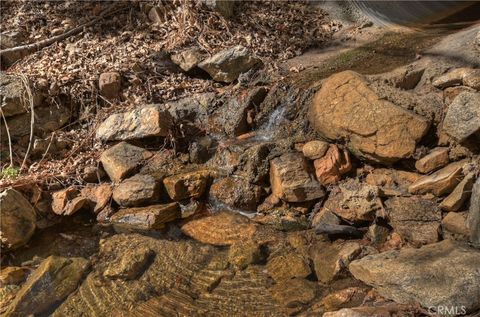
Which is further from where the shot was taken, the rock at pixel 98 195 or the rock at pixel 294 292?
the rock at pixel 98 195

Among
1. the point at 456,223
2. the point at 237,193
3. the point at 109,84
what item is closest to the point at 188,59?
the point at 109,84

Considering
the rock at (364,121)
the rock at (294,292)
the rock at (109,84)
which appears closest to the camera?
the rock at (294,292)

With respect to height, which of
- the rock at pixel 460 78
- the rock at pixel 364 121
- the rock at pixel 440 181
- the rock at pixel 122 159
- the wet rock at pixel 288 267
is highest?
the rock at pixel 460 78

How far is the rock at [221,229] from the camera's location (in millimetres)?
4594

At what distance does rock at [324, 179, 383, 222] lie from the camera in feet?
14.1

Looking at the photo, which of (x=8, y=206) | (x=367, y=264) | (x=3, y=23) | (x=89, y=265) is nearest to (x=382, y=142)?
(x=367, y=264)

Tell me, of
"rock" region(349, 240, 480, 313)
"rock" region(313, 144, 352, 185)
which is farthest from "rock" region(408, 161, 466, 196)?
"rock" region(313, 144, 352, 185)

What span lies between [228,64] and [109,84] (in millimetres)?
1865

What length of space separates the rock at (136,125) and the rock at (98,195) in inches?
30.0

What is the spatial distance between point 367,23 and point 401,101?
3588 mm

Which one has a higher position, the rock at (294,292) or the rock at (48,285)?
the rock at (48,285)

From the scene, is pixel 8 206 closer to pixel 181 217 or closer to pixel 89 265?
pixel 89 265

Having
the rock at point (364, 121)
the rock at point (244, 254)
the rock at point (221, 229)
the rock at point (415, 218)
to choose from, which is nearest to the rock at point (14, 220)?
the rock at point (221, 229)

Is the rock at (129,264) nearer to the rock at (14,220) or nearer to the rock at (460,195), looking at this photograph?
the rock at (14,220)
